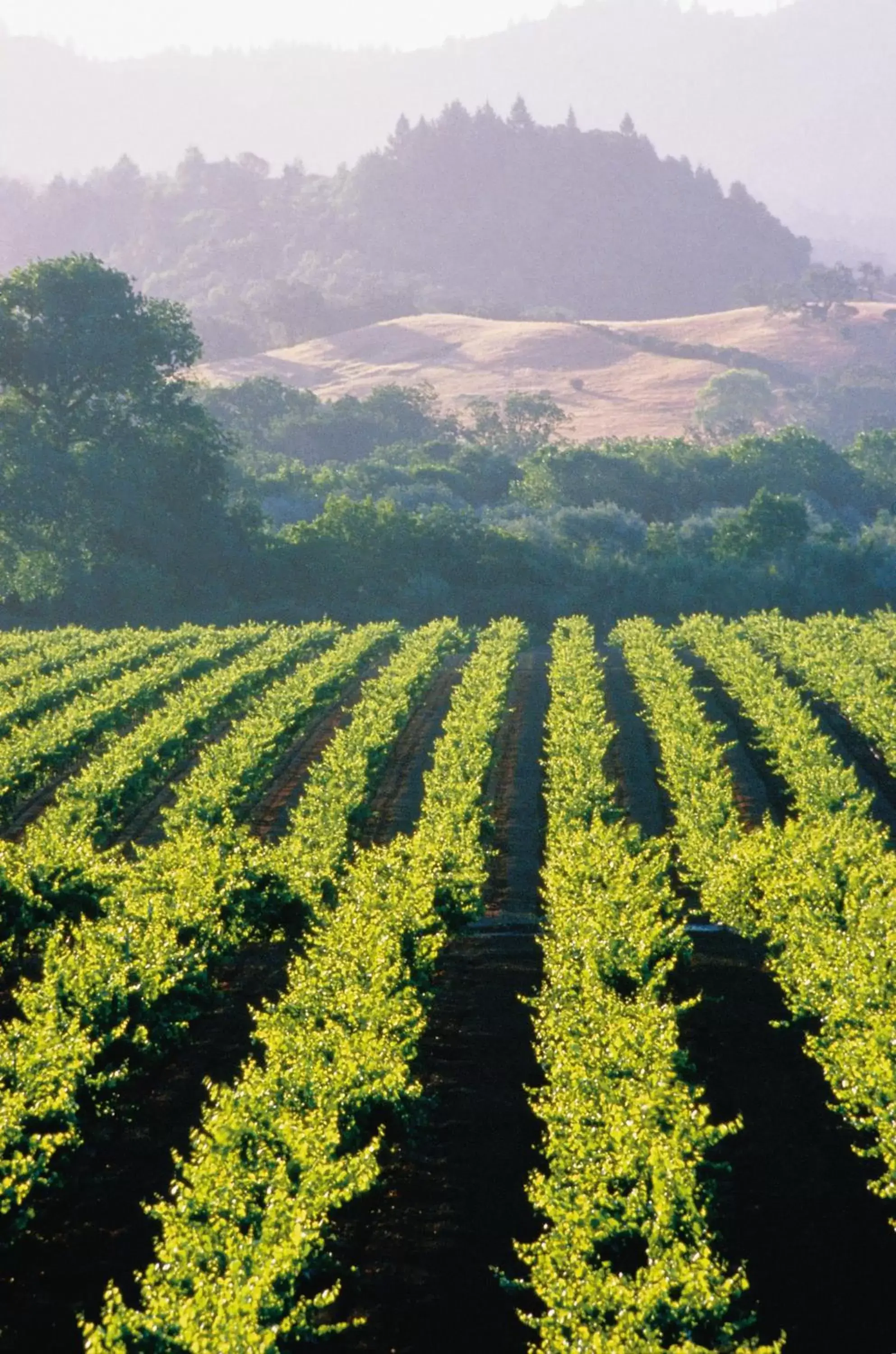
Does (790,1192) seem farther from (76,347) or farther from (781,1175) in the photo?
(76,347)

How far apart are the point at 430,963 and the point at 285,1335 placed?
21.0ft

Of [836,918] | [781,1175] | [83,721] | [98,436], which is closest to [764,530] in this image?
[98,436]

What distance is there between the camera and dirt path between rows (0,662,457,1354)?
10.4m

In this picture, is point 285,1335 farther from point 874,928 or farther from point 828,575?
point 828,575

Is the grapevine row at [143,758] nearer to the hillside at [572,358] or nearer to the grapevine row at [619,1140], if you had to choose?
the grapevine row at [619,1140]

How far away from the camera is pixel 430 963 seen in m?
15.2

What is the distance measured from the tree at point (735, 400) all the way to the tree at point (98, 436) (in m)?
86.0

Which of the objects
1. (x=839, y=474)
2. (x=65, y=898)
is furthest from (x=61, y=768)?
(x=839, y=474)

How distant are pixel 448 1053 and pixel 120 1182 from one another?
3841mm

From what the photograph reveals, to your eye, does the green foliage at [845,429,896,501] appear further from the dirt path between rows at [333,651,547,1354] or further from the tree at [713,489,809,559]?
the dirt path between rows at [333,651,547,1354]

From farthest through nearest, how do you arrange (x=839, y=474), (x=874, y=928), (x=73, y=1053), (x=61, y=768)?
1. (x=839, y=474)
2. (x=61, y=768)
3. (x=874, y=928)
4. (x=73, y=1053)

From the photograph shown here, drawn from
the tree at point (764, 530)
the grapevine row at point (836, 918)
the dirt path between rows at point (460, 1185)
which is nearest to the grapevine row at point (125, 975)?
the dirt path between rows at point (460, 1185)

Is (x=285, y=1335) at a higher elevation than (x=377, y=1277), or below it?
higher

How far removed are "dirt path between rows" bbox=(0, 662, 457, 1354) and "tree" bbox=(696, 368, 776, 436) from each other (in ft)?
413
